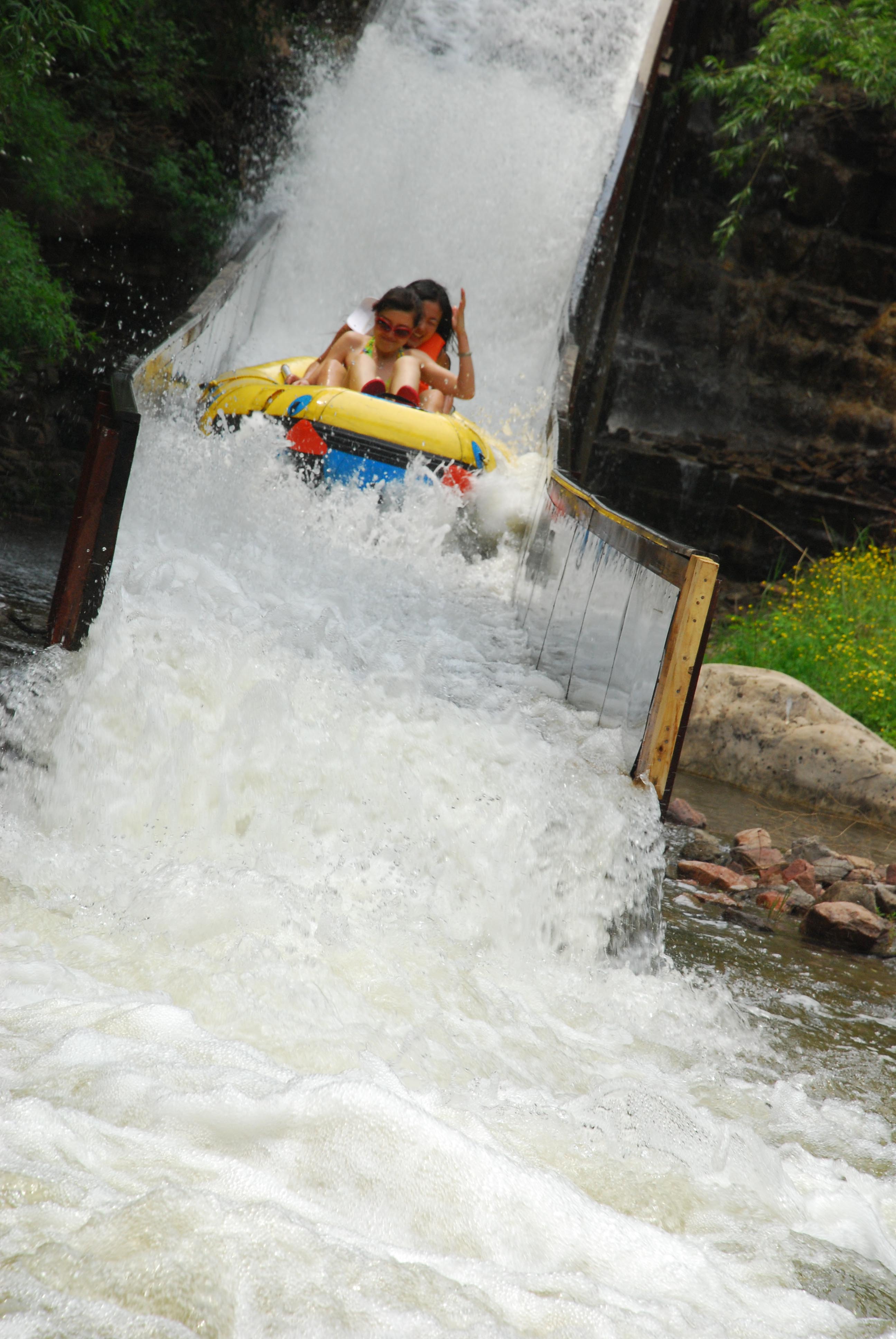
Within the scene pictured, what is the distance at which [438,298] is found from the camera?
6.18 m

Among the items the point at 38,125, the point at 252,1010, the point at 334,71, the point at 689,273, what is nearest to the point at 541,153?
the point at 334,71

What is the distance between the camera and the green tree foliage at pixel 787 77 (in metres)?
6.93

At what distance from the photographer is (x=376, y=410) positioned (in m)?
4.78

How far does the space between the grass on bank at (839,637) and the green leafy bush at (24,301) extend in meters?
4.33

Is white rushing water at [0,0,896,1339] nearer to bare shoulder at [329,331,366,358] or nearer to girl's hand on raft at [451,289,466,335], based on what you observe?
bare shoulder at [329,331,366,358]

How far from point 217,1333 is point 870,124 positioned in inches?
368

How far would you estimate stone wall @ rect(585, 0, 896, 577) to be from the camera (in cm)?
797

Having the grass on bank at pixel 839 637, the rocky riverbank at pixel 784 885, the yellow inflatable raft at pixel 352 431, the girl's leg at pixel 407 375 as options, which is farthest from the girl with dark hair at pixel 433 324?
the rocky riverbank at pixel 784 885

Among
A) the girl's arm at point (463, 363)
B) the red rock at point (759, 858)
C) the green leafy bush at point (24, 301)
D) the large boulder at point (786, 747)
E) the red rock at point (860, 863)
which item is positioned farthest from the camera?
the girl's arm at point (463, 363)

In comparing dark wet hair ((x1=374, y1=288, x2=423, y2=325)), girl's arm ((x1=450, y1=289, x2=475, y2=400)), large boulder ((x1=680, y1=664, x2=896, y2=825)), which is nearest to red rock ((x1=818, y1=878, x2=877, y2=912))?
large boulder ((x1=680, y1=664, x2=896, y2=825))

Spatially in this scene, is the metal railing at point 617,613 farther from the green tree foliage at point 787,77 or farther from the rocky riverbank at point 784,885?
the green tree foliage at point 787,77

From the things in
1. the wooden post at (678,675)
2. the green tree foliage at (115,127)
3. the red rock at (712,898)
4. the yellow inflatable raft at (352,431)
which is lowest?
the red rock at (712,898)

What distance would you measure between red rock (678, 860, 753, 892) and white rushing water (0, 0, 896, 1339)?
0.71 metres

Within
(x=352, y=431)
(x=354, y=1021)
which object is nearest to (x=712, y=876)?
(x=354, y=1021)
